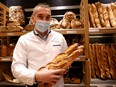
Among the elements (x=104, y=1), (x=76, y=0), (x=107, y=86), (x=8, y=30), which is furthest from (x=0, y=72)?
(x=104, y=1)

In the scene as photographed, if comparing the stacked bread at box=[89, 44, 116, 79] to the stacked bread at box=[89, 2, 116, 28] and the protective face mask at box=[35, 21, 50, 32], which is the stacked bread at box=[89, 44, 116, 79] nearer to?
the stacked bread at box=[89, 2, 116, 28]

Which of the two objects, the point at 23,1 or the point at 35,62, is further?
the point at 23,1

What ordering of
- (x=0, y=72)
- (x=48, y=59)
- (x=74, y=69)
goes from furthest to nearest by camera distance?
(x=74, y=69)
(x=0, y=72)
(x=48, y=59)

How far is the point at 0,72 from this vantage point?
2383 millimetres

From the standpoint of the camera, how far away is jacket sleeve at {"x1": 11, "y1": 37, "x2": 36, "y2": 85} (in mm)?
1042

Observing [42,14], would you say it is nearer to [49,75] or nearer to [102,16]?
[49,75]

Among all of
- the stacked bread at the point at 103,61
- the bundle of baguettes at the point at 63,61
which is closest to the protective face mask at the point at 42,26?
the bundle of baguettes at the point at 63,61

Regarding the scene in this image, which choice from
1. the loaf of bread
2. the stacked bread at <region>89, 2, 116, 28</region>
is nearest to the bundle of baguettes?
the loaf of bread

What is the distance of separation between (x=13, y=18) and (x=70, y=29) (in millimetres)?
923

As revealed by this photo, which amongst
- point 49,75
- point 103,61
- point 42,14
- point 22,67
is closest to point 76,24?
point 103,61

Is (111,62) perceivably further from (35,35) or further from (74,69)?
(35,35)

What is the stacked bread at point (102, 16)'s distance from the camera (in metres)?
2.21

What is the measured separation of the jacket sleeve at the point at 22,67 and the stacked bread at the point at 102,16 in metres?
1.14

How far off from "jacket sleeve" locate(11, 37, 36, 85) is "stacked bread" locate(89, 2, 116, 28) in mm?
1140
